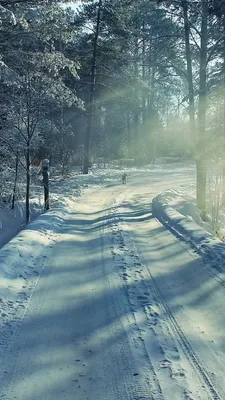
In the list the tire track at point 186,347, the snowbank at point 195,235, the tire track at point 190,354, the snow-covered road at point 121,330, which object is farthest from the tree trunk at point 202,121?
the tire track at point 190,354

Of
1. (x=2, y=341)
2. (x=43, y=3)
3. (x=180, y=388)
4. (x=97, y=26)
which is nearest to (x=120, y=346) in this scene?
(x=180, y=388)

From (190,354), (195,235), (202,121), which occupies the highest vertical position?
(202,121)

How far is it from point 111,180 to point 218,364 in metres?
19.6

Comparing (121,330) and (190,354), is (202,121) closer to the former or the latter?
(121,330)

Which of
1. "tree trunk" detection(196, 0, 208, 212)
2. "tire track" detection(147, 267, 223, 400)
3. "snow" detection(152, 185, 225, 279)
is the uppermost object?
"tree trunk" detection(196, 0, 208, 212)

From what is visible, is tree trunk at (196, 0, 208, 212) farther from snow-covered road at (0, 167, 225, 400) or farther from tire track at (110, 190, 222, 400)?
tire track at (110, 190, 222, 400)

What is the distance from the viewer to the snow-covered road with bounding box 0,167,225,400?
312 cm

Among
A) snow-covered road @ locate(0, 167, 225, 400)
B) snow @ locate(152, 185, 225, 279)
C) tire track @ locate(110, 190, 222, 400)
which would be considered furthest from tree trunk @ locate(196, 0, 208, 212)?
tire track @ locate(110, 190, 222, 400)

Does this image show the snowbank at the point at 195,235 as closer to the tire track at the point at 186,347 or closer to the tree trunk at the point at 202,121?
the tire track at the point at 186,347

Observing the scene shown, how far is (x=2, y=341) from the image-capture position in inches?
148

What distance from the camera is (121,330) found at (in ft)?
13.2

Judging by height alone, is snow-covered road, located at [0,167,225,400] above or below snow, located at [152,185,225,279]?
below

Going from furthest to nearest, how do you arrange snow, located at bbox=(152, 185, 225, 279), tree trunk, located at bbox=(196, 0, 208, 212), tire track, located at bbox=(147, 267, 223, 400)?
tree trunk, located at bbox=(196, 0, 208, 212) → snow, located at bbox=(152, 185, 225, 279) → tire track, located at bbox=(147, 267, 223, 400)

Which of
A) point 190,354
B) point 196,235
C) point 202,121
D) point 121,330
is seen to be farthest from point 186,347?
point 202,121
